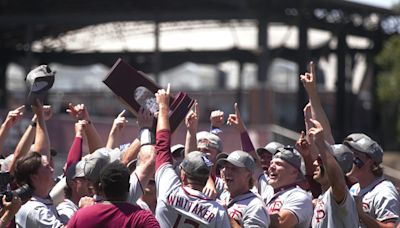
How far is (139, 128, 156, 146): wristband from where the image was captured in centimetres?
794

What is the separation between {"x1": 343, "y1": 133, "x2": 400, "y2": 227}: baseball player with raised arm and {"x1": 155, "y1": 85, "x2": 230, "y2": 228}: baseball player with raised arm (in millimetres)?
1193

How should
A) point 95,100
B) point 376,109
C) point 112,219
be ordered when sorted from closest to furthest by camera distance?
1. point 112,219
2. point 95,100
3. point 376,109

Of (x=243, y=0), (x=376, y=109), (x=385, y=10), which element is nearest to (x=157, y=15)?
(x=243, y=0)

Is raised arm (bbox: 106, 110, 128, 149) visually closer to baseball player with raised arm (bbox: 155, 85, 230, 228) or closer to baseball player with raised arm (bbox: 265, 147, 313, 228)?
baseball player with raised arm (bbox: 265, 147, 313, 228)

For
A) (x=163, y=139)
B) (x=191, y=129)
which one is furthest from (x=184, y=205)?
(x=191, y=129)

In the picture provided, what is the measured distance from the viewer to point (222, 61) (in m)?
47.8

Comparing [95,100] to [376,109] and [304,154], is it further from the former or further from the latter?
[304,154]

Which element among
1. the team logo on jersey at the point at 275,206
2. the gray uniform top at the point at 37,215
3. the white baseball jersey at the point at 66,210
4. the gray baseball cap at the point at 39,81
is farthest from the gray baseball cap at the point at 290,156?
the gray baseball cap at the point at 39,81

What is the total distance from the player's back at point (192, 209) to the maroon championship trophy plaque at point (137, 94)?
3.08 feet

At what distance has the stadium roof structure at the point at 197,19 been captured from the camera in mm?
35438

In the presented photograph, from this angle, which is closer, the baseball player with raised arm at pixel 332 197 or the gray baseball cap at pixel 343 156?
the baseball player with raised arm at pixel 332 197

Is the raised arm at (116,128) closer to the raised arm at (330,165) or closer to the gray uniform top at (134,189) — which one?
the gray uniform top at (134,189)

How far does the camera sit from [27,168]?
7.99 metres

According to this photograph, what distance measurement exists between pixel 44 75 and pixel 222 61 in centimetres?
3908
